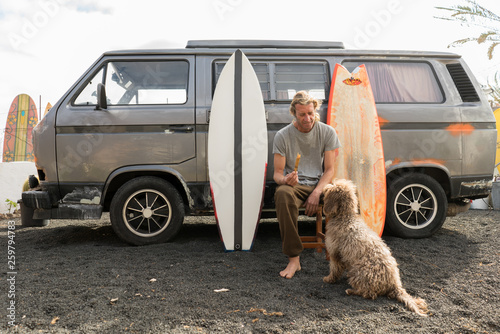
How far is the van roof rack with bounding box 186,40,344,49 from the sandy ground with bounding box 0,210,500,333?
7.56 feet

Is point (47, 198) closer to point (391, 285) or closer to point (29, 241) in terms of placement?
point (29, 241)

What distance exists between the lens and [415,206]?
13.1ft

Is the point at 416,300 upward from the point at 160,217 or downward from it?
downward

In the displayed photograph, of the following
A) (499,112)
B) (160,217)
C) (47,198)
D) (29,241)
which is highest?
(499,112)

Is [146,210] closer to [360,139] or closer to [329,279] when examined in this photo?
[329,279]

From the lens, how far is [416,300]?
7.42ft

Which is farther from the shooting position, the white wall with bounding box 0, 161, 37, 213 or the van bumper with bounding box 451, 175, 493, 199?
the white wall with bounding box 0, 161, 37, 213

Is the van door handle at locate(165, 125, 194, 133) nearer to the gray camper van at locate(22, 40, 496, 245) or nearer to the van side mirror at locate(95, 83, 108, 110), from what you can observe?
the gray camper van at locate(22, 40, 496, 245)

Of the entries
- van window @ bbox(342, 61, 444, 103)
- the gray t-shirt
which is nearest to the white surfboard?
the gray t-shirt

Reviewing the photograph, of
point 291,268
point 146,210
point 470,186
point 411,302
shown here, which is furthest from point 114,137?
point 470,186

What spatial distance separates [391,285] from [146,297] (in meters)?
1.69

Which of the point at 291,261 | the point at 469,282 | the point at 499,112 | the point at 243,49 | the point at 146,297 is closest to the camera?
the point at 146,297

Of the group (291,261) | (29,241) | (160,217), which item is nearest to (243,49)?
(160,217)

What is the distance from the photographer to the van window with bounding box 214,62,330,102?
155 inches
